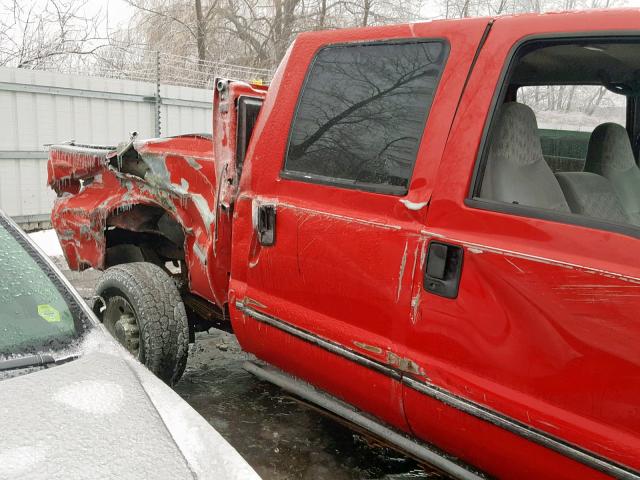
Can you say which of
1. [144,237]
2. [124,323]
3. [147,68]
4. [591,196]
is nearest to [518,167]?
[591,196]

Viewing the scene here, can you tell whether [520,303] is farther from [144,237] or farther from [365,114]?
[144,237]

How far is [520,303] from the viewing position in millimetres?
1784

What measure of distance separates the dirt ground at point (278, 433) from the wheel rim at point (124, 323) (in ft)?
1.57

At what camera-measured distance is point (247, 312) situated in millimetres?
2746

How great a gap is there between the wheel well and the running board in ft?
4.12

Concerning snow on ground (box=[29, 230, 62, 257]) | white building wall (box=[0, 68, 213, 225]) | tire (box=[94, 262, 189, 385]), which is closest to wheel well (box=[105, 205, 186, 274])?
tire (box=[94, 262, 189, 385])

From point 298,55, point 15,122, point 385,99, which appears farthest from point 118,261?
point 15,122

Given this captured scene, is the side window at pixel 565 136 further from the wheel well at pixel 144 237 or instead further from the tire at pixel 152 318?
the wheel well at pixel 144 237

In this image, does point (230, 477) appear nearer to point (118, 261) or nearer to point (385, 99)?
point (385, 99)

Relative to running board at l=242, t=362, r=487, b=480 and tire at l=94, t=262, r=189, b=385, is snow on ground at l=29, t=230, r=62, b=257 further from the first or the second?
running board at l=242, t=362, r=487, b=480

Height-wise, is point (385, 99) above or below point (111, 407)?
above

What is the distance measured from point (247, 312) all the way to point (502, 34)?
157 cm

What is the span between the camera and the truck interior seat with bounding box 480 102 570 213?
204cm

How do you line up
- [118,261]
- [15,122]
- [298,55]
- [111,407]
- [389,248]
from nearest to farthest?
[111,407]
[389,248]
[298,55]
[118,261]
[15,122]
